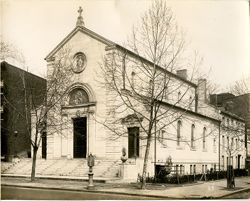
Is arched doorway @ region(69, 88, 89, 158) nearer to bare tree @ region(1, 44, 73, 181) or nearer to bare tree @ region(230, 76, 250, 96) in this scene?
bare tree @ region(1, 44, 73, 181)

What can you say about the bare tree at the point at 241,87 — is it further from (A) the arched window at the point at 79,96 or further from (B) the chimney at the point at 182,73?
(A) the arched window at the point at 79,96

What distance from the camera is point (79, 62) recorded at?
21375mm

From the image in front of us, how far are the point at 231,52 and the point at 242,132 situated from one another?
19.5 feet

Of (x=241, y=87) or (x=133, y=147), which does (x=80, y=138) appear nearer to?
(x=133, y=147)

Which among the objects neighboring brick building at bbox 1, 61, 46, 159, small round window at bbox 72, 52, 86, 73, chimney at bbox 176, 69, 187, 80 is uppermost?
small round window at bbox 72, 52, 86, 73

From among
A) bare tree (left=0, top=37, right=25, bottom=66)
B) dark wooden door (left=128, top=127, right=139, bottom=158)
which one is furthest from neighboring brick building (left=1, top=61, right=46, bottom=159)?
dark wooden door (left=128, top=127, right=139, bottom=158)

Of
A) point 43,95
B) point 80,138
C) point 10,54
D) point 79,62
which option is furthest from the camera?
point 80,138

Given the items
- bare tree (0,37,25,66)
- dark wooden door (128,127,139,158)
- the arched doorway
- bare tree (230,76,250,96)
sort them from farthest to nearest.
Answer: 1. the arched doorway
2. dark wooden door (128,127,139,158)
3. bare tree (230,76,250,96)
4. bare tree (0,37,25,66)

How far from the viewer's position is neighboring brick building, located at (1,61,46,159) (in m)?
14.4

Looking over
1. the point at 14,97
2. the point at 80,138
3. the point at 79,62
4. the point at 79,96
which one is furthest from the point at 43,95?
the point at 80,138

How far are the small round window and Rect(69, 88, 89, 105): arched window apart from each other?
145 cm

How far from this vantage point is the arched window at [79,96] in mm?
22391

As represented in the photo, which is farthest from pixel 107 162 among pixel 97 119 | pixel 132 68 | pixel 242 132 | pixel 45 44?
pixel 45 44

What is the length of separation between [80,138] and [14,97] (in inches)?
283
